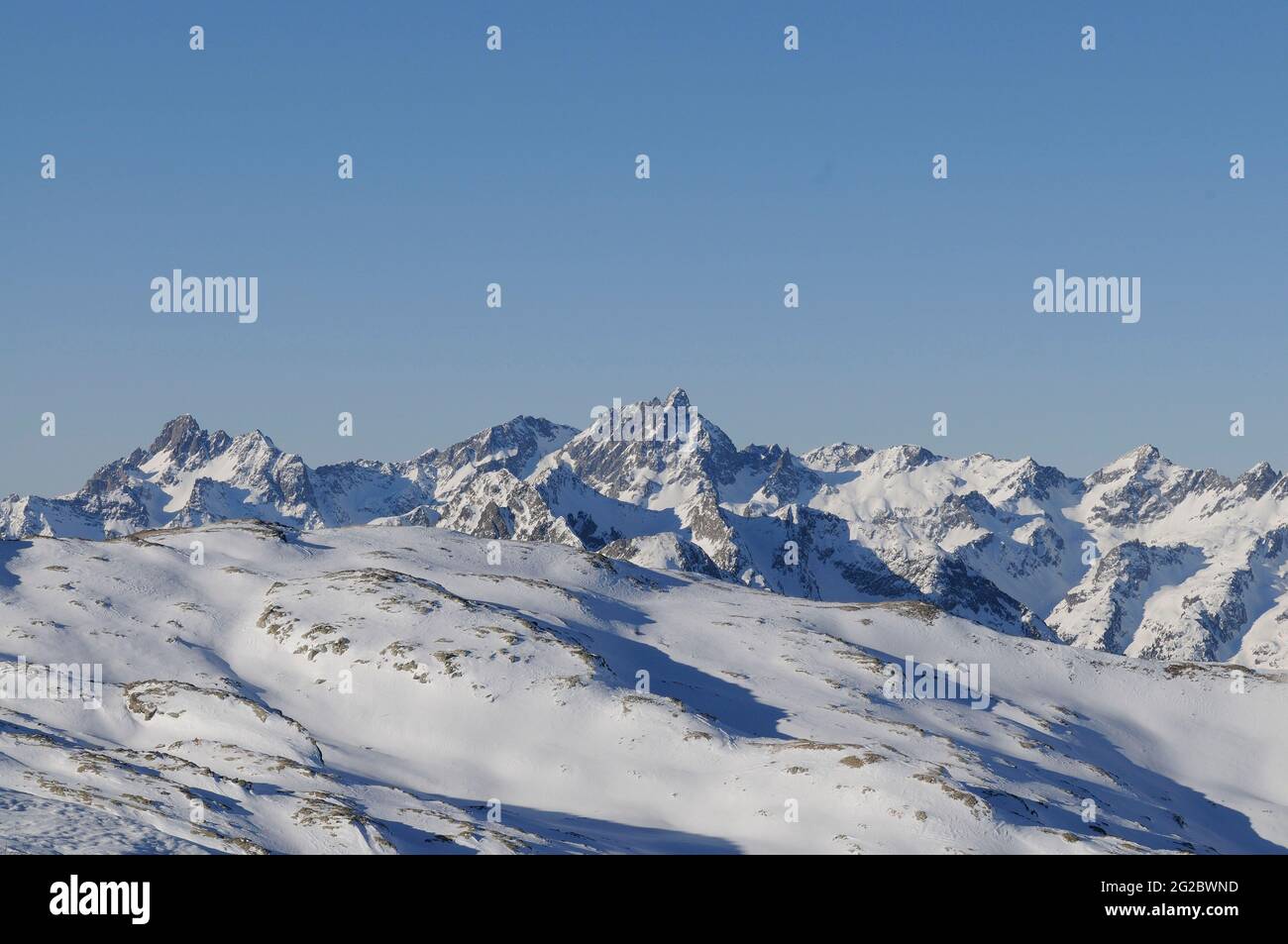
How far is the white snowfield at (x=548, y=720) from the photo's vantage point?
56875 mm

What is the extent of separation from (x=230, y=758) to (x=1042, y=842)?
43.5 meters

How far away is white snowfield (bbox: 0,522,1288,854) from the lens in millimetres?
56875

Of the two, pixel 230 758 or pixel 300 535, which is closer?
pixel 230 758

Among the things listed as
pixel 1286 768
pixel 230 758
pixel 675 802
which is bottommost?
pixel 1286 768

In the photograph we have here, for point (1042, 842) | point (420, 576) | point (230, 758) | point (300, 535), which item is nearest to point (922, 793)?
point (1042, 842)

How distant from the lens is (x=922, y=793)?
67.5 m

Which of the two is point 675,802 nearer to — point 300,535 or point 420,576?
point 420,576

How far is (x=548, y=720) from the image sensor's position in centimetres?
8238
